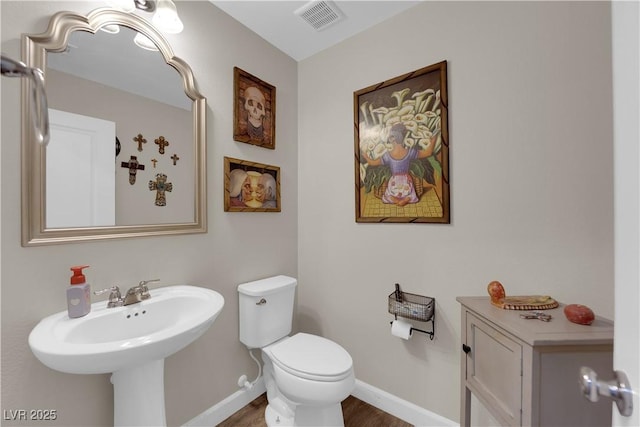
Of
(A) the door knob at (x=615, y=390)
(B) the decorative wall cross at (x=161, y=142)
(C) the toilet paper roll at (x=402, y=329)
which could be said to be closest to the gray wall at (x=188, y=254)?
(B) the decorative wall cross at (x=161, y=142)

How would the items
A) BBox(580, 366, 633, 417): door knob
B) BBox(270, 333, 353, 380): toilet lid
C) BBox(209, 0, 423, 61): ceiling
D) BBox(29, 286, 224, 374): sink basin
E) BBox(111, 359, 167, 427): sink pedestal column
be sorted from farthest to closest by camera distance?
BBox(209, 0, 423, 61): ceiling, BBox(270, 333, 353, 380): toilet lid, BBox(111, 359, 167, 427): sink pedestal column, BBox(29, 286, 224, 374): sink basin, BBox(580, 366, 633, 417): door knob

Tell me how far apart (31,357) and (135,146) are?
94 cm

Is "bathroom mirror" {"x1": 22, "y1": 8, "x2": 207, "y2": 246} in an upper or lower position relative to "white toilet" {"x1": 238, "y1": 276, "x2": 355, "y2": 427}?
upper

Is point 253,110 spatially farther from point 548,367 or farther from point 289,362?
point 548,367

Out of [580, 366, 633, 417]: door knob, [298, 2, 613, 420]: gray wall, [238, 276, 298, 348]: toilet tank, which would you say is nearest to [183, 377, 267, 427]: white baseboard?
[238, 276, 298, 348]: toilet tank

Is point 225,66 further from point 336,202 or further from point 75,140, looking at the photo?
point 336,202

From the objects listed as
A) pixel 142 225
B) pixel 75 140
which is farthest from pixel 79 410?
pixel 75 140

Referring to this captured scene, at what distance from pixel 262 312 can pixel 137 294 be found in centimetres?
68

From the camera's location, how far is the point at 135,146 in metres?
1.27

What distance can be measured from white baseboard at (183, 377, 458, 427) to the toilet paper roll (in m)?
0.47

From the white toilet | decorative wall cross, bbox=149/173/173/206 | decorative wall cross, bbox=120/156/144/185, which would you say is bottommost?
the white toilet

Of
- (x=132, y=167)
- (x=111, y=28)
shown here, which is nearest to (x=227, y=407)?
(x=132, y=167)

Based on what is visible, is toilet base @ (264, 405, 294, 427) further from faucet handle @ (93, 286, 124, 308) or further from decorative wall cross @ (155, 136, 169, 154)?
decorative wall cross @ (155, 136, 169, 154)

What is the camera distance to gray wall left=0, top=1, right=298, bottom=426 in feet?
3.09
